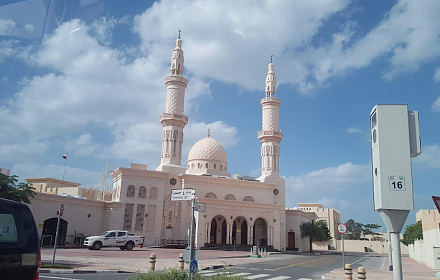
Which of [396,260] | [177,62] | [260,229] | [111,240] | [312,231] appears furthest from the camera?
[312,231]

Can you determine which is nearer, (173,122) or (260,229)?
(173,122)

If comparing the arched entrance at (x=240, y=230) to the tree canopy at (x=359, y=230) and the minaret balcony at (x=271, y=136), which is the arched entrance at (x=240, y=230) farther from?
the tree canopy at (x=359, y=230)

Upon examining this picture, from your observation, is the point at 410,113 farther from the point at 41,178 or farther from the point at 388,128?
the point at 41,178

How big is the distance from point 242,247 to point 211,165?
41.8ft

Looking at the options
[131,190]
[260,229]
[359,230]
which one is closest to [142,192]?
[131,190]

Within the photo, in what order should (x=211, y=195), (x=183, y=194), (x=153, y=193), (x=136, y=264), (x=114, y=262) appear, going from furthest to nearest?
1. (x=211, y=195)
2. (x=153, y=193)
3. (x=114, y=262)
4. (x=136, y=264)
5. (x=183, y=194)

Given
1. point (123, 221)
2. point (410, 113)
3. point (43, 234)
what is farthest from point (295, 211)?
point (410, 113)

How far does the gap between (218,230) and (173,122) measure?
45.1ft

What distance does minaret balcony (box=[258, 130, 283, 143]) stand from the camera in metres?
48.9

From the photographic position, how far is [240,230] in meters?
43.6

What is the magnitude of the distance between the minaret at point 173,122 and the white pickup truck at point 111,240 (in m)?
13.9

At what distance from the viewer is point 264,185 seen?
155 feet

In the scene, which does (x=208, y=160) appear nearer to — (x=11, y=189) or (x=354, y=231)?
(x=11, y=189)

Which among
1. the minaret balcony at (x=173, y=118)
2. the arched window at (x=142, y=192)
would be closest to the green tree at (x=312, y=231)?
the minaret balcony at (x=173, y=118)
